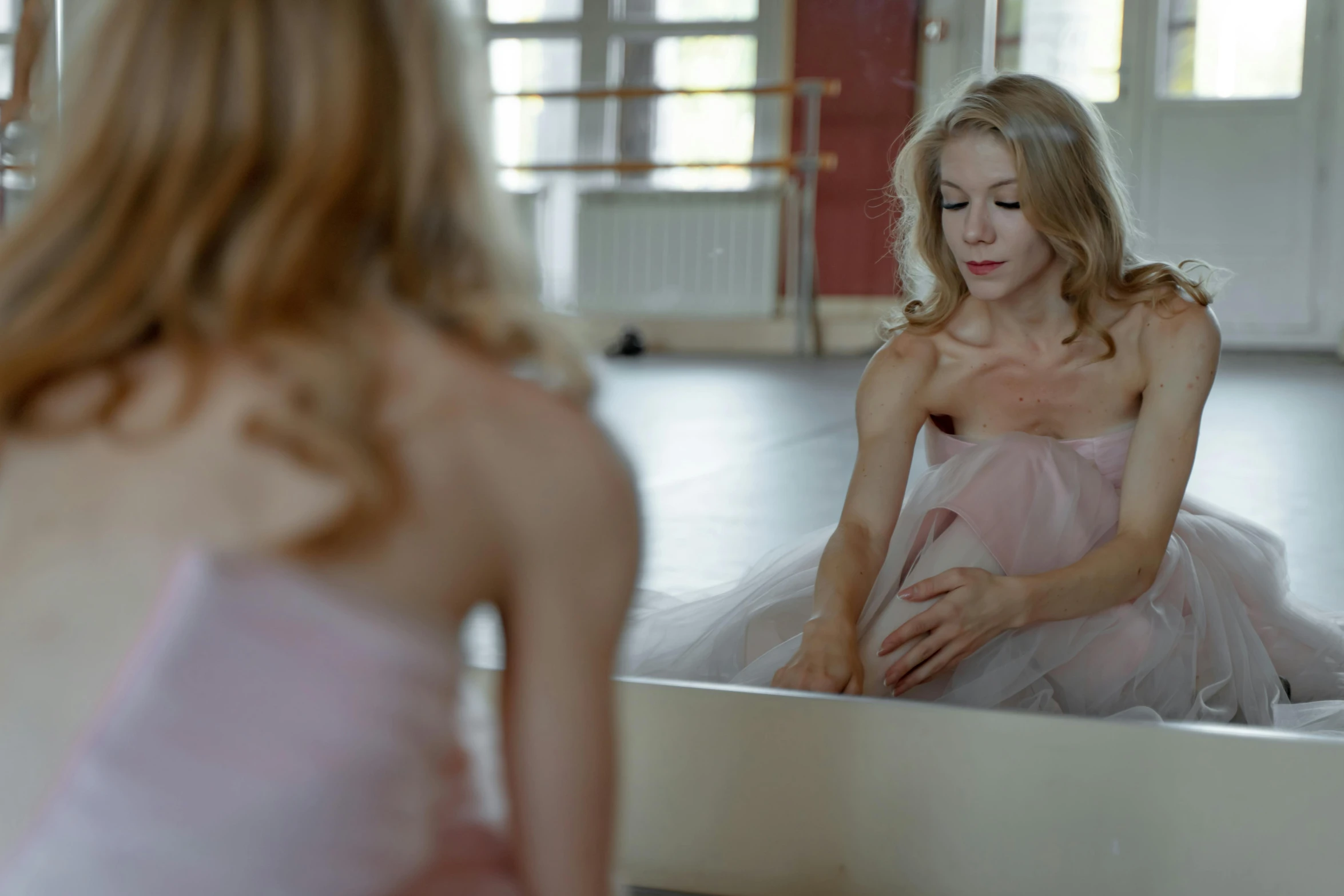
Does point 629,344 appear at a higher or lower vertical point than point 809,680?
higher

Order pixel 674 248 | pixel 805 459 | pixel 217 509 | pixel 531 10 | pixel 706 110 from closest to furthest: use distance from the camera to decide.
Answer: pixel 217 509
pixel 531 10
pixel 706 110
pixel 674 248
pixel 805 459

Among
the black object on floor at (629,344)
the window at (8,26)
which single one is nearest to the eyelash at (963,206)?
the black object on floor at (629,344)

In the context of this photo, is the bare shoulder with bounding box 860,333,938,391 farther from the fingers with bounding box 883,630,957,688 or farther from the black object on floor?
the black object on floor

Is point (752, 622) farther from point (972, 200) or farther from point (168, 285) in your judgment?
point (168, 285)

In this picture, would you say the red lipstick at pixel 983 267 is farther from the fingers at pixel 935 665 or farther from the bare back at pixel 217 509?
the bare back at pixel 217 509

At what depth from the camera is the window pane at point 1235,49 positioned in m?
0.98

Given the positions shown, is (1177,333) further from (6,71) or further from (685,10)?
(6,71)

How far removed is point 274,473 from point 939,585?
651 millimetres

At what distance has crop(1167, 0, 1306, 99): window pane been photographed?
98cm

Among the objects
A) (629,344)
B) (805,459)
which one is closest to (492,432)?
(629,344)

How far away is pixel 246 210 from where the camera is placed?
0.36m

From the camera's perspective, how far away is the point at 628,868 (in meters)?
0.87

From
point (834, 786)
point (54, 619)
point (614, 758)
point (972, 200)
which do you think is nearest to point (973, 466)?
point (972, 200)

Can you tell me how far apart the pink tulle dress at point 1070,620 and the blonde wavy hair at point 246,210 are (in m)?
0.64
